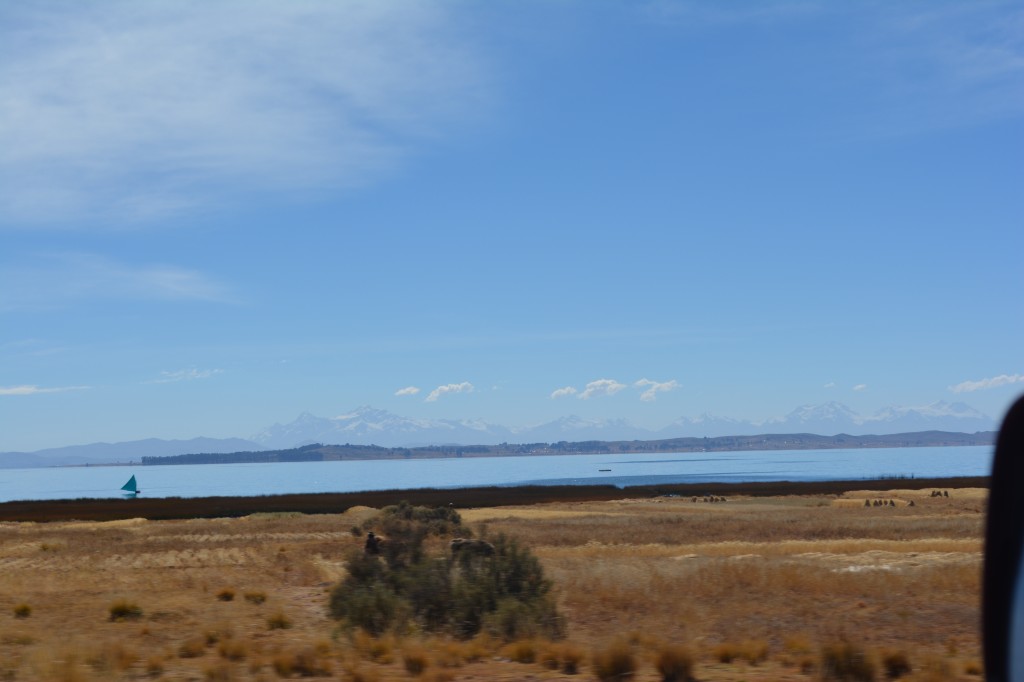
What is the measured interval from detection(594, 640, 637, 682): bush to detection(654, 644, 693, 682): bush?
0.40 meters

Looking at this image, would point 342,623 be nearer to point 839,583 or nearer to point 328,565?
point 839,583

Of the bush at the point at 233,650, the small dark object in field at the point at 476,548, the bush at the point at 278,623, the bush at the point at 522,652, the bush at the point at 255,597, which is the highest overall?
the small dark object in field at the point at 476,548

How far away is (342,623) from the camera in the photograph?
2048cm

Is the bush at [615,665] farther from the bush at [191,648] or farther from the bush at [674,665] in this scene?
the bush at [191,648]

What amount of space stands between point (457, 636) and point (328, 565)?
19.0 metres

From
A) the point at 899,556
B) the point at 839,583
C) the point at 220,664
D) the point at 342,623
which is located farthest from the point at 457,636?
the point at 899,556

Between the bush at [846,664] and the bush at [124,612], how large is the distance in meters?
16.2

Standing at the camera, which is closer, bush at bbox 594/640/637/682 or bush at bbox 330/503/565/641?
bush at bbox 594/640/637/682

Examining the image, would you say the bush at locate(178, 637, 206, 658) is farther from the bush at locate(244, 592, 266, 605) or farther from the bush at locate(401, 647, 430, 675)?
the bush at locate(244, 592, 266, 605)

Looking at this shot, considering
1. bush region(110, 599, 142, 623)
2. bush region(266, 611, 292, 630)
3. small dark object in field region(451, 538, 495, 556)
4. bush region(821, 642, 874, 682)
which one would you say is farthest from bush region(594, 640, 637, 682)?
bush region(110, 599, 142, 623)

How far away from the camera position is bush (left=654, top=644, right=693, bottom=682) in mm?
13801

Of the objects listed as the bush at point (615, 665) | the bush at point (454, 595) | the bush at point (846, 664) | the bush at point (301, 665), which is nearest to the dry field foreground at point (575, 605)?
the bush at point (301, 665)

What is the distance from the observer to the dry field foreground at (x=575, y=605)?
607 inches

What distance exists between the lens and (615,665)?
14148 mm
